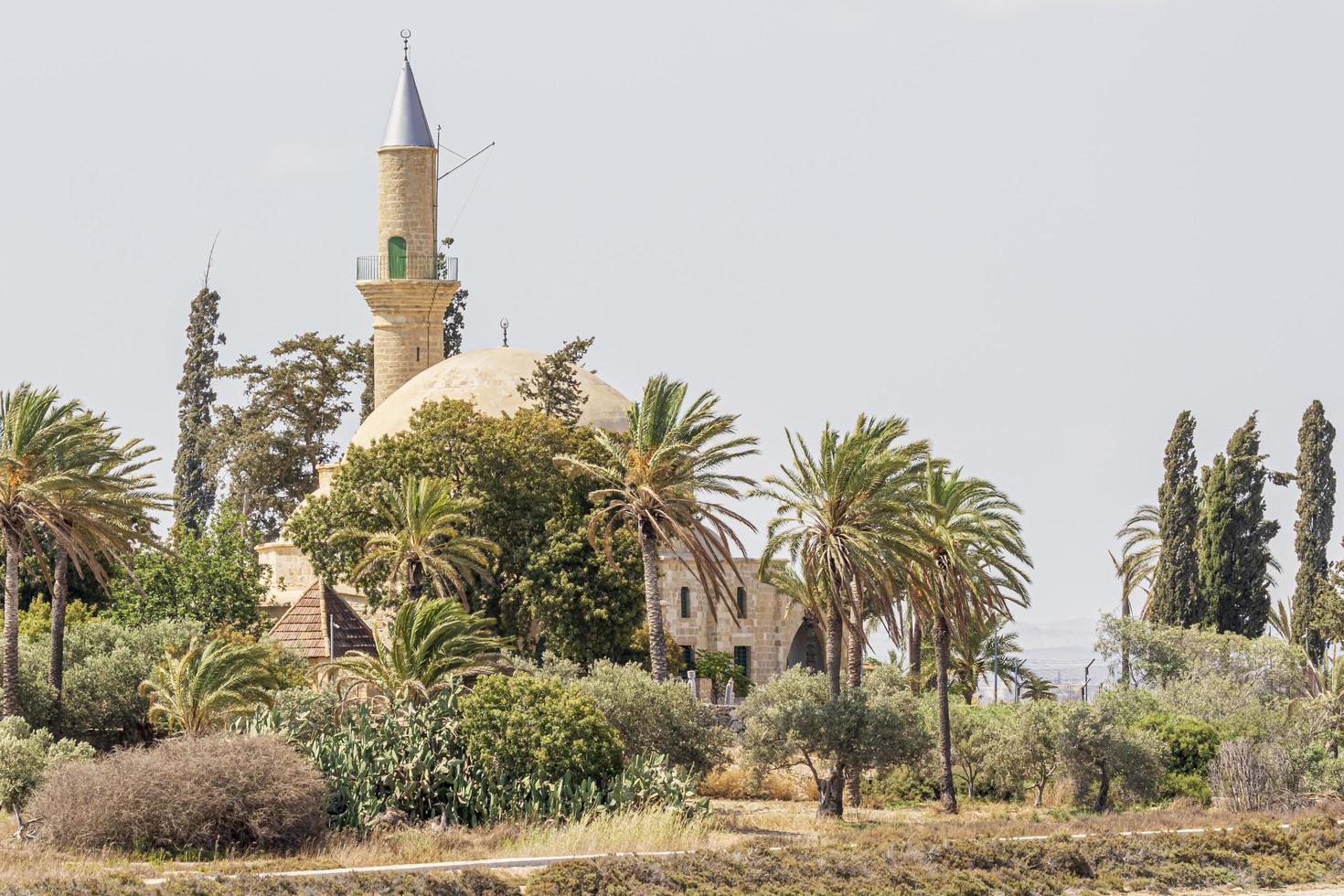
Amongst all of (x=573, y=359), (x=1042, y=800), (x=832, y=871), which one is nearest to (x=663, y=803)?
(x=832, y=871)

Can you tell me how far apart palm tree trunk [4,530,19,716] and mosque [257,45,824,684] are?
1687 centimetres

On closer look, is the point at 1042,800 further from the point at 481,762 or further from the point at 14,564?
the point at 14,564

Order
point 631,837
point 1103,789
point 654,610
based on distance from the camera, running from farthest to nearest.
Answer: point 654,610 < point 1103,789 < point 631,837

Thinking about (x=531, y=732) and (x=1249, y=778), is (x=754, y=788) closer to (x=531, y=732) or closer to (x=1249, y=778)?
(x=531, y=732)

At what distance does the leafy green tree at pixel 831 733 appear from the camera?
37.8m

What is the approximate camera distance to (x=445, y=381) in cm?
5984

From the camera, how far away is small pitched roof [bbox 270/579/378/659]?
46219 mm

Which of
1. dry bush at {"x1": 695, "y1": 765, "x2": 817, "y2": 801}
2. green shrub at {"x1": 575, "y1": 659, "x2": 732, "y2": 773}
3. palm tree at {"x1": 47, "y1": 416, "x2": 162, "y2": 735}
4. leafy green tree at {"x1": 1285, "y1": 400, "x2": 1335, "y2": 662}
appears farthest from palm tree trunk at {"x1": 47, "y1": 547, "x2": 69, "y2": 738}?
leafy green tree at {"x1": 1285, "y1": 400, "x2": 1335, "y2": 662}

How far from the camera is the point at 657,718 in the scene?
1478 inches

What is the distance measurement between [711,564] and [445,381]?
20438 millimetres

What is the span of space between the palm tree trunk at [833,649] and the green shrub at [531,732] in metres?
7.20

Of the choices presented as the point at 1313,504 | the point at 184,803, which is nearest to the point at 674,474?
the point at 184,803

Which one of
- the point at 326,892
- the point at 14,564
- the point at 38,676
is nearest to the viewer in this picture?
the point at 326,892

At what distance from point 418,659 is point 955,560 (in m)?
12.4
